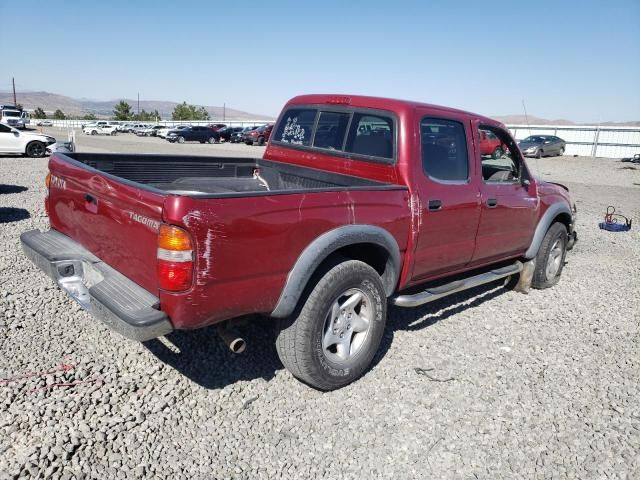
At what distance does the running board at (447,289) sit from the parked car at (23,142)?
17520 mm

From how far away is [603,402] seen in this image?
3.45 metres

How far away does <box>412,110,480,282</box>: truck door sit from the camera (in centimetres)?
379

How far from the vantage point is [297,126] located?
15.6 feet

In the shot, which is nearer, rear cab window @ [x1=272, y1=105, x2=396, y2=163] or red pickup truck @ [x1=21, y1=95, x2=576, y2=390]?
red pickup truck @ [x1=21, y1=95, x2=576, y2=390]

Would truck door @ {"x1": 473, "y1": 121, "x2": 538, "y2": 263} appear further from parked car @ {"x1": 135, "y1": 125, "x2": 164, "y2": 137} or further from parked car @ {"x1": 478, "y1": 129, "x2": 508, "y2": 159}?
parked car @ {"x1": 135, "y1": 125, "x2": 164, "y2": 137}

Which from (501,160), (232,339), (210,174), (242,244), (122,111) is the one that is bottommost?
(232,339)

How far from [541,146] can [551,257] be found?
2604 cm

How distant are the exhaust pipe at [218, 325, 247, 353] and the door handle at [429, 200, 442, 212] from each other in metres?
1.74


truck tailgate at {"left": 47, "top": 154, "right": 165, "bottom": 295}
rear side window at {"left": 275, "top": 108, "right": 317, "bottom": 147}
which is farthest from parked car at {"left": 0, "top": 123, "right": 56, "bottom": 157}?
truck tailgate at {"left": 47, "top": 154, "right": 165, "bottom": 295}

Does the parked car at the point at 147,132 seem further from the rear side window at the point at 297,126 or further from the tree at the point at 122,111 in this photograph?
the rear side window at the point at 297,126

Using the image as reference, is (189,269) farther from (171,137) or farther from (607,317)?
(171,137)

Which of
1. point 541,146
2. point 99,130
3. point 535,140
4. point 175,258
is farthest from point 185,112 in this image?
point 175,258

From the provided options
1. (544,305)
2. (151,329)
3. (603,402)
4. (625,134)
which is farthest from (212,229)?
(625,134)

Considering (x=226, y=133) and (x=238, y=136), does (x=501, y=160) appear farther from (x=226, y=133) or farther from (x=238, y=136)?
(x=226, y=133)
